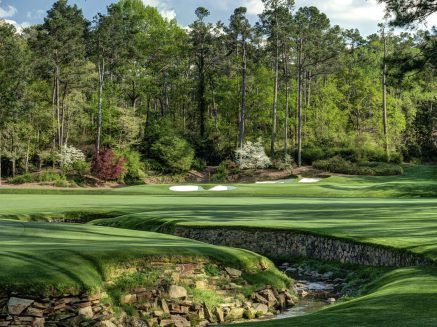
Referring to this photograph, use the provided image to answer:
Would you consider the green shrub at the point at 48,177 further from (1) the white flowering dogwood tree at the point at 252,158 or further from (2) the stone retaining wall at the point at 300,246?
(2) the stone retaining wall at the point at 300,246

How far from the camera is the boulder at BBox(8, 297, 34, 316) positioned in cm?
1038

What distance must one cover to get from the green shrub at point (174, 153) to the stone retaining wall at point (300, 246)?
126 feet

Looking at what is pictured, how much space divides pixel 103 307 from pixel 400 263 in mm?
8785

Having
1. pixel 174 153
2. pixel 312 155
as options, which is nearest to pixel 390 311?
pixel 312 155

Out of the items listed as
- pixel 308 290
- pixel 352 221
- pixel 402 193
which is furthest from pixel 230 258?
pixel 402 193

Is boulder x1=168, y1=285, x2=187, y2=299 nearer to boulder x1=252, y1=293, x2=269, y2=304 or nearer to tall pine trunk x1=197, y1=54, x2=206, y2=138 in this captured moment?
boulder x1=252, y1=293, x2=269, y2=304

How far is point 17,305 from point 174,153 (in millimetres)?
50613

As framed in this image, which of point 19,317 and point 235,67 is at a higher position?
point 235,67

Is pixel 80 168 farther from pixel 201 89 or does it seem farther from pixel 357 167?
pixel 357 167

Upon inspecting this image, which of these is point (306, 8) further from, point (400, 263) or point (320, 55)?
point (400, 263)

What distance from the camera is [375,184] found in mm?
44969

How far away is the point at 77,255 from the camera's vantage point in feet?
41.7

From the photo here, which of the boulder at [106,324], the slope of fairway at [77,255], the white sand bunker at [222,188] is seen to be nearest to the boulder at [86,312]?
the boulder at [106,324]

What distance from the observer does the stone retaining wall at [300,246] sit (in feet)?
52.7
